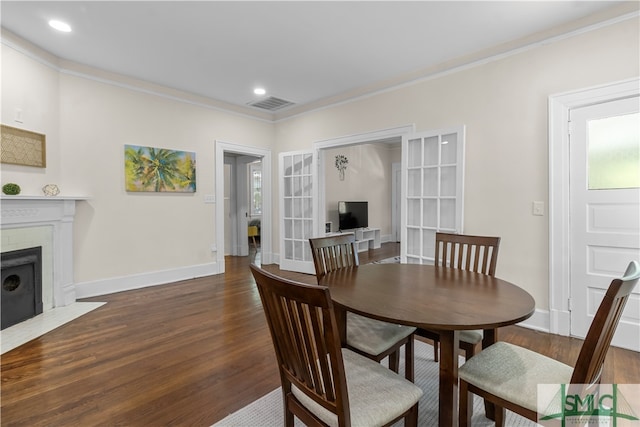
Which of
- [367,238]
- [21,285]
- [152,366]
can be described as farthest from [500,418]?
[367,238]

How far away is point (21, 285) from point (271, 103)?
383 centimetres

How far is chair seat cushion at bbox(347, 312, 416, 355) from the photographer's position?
5.20ft

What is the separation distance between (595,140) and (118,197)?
5.16 metres

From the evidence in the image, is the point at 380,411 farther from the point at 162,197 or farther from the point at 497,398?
the point at 162,197

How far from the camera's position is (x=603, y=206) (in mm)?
2525

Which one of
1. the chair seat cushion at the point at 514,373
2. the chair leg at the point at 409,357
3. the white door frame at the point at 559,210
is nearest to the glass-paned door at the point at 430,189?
the white door frame at the point at 559,210

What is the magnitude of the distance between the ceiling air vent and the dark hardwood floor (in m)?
3.13

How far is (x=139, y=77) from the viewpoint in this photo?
394cm

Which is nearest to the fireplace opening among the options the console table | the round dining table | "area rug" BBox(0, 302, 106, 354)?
"area rug" BBox(0, 302, 106, 354)

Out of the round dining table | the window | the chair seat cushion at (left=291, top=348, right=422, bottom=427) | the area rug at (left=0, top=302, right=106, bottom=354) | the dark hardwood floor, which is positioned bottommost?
the dark hardwood floor

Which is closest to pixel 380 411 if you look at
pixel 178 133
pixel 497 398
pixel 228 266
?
pixel 497 398

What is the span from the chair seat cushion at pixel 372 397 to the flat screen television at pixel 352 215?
582 centimetres

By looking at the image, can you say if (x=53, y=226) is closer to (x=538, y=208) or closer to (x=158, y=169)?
(x=158, y=169)

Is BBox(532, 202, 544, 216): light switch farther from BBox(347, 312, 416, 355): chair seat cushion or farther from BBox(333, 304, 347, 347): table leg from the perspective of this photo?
BBox(333, 304, 347, 347): table leg
